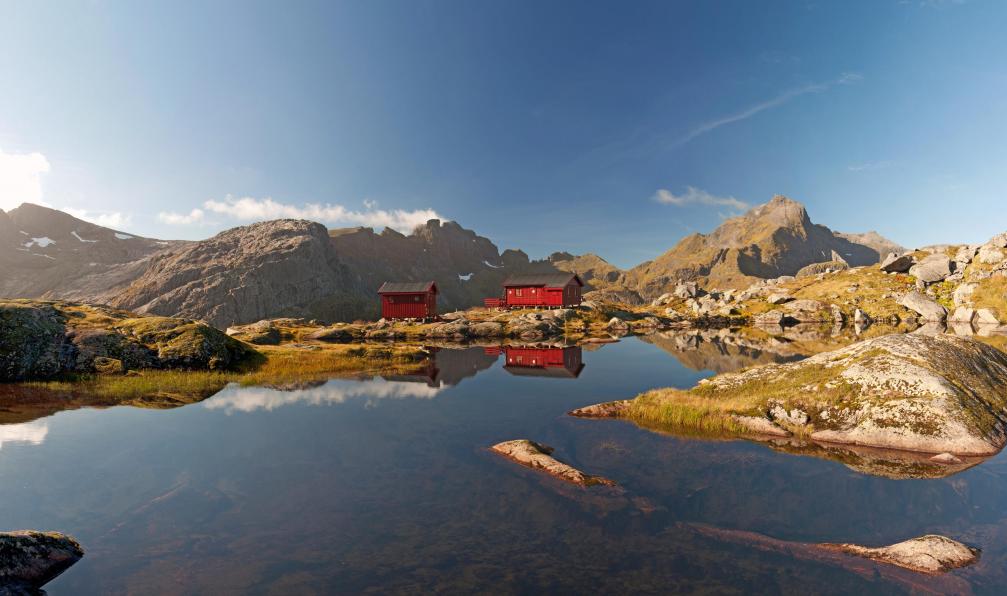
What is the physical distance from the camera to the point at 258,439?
2136cm

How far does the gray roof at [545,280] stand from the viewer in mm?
104625

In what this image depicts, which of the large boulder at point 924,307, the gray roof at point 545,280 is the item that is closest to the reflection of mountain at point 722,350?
the gray roof at point 545,280

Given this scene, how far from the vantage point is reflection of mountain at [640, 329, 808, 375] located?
150ft

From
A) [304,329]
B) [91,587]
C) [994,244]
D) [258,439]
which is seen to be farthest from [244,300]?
[994,244]

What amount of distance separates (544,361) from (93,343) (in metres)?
41.4

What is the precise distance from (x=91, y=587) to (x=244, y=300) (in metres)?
158

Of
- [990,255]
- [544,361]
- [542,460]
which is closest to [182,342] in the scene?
[542,460]

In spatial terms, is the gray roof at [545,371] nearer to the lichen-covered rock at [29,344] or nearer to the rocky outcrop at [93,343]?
the rocky outcrop at [93,343]

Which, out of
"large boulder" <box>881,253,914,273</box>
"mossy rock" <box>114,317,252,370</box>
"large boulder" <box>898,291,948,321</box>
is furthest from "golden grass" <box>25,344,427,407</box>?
"large boulder" <box>881,253,914,273</box>

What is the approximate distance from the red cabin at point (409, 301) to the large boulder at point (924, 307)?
10394 cm

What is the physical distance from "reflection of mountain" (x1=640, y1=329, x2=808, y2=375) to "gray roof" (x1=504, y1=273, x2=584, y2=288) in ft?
105

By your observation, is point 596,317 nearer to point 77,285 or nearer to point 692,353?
point 692,353

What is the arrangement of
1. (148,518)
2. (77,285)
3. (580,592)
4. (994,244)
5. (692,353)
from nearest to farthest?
(580,592) < (148,518) < (692,353) < (994,244) < (77,285)

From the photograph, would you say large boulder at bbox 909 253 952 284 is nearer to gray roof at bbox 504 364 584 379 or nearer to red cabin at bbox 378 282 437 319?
gray roof at bbox 504 364 584 379
